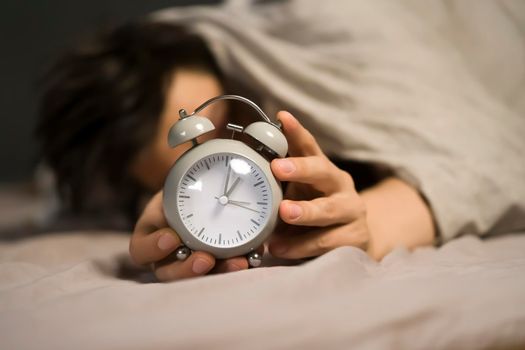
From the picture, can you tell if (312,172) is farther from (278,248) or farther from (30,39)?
(30,39)

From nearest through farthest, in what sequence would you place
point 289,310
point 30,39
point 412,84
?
point 289,310, point 412,84, point 30,39

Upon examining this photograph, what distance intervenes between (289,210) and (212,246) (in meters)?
0.08

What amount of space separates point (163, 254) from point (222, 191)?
9 centimetres

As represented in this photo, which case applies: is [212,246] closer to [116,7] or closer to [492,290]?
[492,290]

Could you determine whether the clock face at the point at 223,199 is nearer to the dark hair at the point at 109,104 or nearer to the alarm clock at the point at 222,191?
the alarm clock at the point at 222,191

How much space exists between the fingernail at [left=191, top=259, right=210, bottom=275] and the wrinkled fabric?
320 millimetres

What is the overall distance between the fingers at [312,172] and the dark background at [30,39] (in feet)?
4.04

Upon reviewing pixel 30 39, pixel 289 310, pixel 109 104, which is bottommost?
pixel 30 39

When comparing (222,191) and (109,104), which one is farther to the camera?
(109,104)

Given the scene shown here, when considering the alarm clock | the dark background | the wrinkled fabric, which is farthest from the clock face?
the dark background

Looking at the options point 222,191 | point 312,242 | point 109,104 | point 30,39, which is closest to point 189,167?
point 222,191

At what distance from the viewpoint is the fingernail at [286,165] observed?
1.66ft

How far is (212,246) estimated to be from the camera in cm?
50

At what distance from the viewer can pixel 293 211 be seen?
506mm
